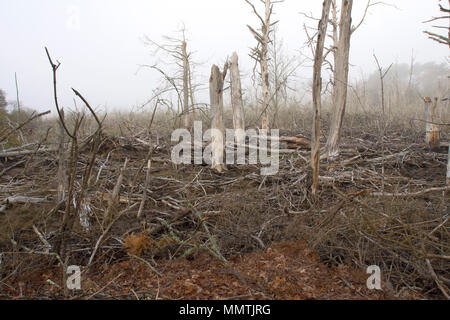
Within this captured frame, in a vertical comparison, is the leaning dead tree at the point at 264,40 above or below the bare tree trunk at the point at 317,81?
above

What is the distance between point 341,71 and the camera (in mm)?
6289

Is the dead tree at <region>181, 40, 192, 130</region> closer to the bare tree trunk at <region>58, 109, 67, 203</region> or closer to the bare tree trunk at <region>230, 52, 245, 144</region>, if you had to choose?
the bare tree trunk at <region>230, 52, 245, 144</region>

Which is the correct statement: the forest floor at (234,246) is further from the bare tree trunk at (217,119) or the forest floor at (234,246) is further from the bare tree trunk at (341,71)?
the bare tree trunk at (341,71)

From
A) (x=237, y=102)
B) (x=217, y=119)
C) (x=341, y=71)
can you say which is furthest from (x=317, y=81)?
(x=237, y=102)

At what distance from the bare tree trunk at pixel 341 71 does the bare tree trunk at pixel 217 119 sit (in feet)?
7.97

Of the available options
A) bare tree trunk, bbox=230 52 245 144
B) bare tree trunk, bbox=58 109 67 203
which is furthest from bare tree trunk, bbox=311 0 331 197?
bare tree trunk, bbox=230 52 245 144

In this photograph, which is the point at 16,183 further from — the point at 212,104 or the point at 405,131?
the point at 405,131

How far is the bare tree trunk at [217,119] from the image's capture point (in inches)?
226

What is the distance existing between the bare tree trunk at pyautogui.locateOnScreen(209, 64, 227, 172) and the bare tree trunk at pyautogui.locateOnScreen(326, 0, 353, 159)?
2.43 m

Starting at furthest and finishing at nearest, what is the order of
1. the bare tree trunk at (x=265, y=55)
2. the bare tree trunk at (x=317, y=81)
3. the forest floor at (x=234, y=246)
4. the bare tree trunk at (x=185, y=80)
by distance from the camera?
the bare tree trunk at (x=185, y=80)
the bare tree trunk at (x=265, y=55)
the bare tree trunk at (x=317, y=81)
the forest floor at (x=234, y=246)

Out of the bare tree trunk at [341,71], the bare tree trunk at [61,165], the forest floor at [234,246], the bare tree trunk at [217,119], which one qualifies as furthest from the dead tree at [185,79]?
the bare tree trunk at [61,165]

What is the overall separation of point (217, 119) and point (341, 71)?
2910 mm

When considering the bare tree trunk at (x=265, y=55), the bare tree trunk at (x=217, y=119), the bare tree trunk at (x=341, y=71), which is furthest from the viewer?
the bare tree trunk at (x=265, y=55)
